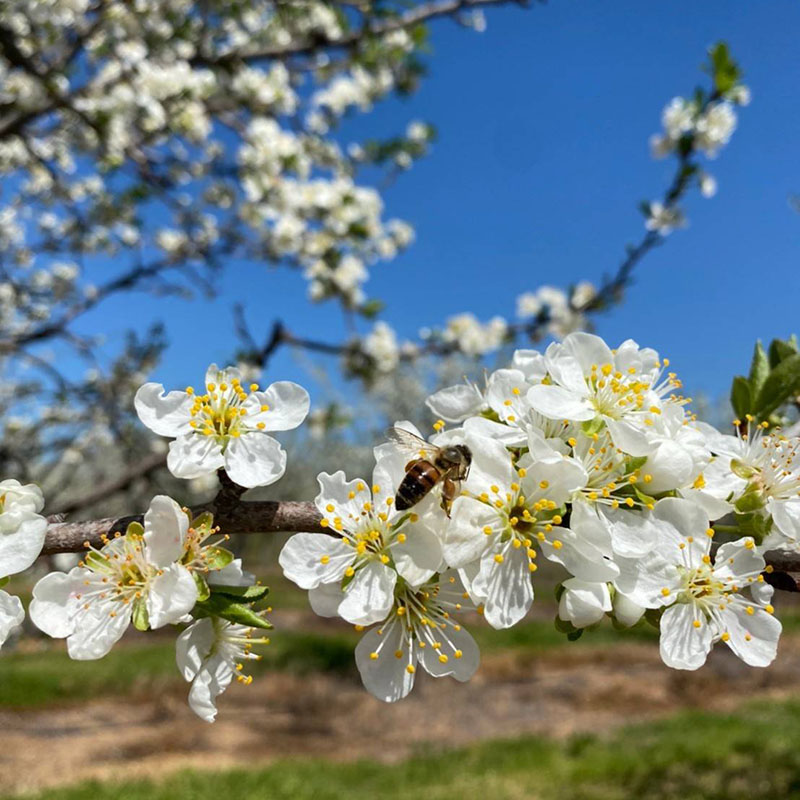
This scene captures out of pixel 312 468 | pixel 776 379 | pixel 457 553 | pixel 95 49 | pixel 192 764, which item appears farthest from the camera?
pixel 312 468

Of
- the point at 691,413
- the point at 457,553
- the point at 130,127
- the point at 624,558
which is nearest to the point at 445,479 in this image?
the point at 457,553

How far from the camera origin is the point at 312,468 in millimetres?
24344

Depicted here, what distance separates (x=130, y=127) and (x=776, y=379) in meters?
3.74

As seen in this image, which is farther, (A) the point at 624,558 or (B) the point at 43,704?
(B) the point at 43,704

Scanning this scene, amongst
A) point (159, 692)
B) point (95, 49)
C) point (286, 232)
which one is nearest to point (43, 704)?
point (159, 692)

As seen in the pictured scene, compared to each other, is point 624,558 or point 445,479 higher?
point 445,479

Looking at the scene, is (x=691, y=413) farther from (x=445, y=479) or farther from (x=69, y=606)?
(x=69, y=606)

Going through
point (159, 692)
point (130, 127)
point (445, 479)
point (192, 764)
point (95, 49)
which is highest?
point (95, 49)

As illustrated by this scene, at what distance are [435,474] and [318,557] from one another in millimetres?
178

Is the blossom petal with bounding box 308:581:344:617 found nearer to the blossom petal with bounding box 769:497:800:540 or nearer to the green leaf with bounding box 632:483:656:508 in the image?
the green leaf with bounding box 632:483:656:508

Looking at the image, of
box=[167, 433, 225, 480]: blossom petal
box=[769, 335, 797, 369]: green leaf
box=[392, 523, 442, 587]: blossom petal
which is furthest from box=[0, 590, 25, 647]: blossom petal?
box=[769, 335, 797, 369]: green leaf

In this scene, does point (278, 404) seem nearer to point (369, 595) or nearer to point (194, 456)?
point (194, 456)

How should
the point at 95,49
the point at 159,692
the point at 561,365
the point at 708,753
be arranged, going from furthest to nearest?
the point at 159,692
the point at 708,753
the point at 95,49
the point at 561,365

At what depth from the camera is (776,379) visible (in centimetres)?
112
